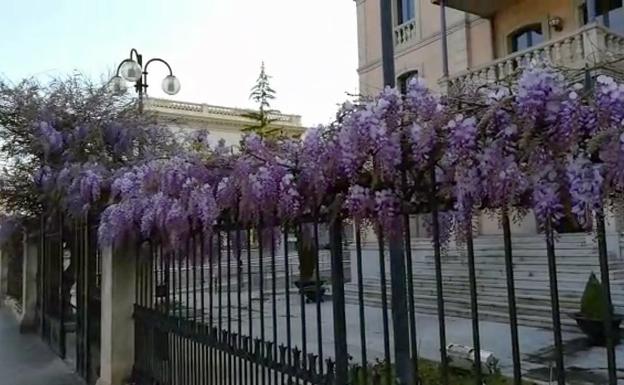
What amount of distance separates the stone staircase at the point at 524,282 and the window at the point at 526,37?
5550 mm

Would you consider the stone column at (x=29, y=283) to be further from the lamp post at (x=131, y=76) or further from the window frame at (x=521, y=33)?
the window frame at (x=521, y=33)

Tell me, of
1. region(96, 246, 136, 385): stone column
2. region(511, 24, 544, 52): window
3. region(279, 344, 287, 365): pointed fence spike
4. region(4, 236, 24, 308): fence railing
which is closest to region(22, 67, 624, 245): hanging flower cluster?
region(279, 344, 287, 365): pointed fence spike

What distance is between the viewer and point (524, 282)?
989cm

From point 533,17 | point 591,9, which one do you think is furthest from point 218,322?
point 533,17

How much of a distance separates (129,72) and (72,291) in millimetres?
3758

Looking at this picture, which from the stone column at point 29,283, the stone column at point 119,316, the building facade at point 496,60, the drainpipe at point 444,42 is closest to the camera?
the stone column at point 119,316

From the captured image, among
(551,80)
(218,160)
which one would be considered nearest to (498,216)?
(551,80)

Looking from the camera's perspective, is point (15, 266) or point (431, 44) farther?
point (431, 44)

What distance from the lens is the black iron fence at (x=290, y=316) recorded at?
2.03 m

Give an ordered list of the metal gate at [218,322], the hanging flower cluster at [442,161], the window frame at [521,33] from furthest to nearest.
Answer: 1. the window frame at [521,33]
2. the metal gate at [218,322]
3. the hanging flower cluster at [442,161]

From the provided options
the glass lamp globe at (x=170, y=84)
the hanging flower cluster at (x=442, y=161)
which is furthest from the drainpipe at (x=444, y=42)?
the hanging flower cluster at (x=442, y=161)

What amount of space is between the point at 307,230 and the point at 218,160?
31.0 inches

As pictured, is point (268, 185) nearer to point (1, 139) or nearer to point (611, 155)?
point (611, 155)

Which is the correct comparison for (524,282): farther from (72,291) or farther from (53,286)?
(53,286)
